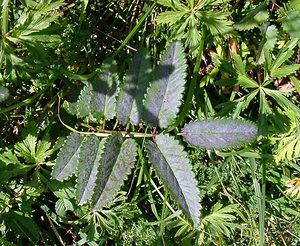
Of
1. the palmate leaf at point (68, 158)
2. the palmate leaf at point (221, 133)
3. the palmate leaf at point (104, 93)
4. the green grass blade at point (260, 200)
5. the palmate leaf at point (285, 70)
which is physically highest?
the palmate leaf at point (285, 70)

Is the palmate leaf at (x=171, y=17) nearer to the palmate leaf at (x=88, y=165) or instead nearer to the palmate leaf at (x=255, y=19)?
the palmate leaf at (x=255, y=19)

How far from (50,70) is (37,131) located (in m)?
0.33

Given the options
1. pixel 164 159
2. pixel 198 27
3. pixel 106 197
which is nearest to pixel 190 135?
pixel 164 159

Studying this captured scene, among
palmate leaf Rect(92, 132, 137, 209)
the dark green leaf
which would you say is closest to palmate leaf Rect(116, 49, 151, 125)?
palmate leaf Rect(92, 132, 137, 209)

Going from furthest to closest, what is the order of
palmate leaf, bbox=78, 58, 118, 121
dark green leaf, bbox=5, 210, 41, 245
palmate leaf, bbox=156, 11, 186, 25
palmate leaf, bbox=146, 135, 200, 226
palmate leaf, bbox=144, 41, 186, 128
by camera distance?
dark green leaf, bbox=5, 210, 41, 245, palmate leaf, bbox=156, 11, 186, 25, palmate leaf, bbox=78, 58, 118, 121, palmate leaf, bbox=144, 41, 186, 128, palmate leaf, bbox=146, 135, 200, 226

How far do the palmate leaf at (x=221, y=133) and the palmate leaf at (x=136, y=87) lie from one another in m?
0.24

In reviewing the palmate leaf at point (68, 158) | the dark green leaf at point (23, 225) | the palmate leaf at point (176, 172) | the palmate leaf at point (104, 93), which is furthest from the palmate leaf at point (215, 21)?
the dark green leaf at point (23, 225)

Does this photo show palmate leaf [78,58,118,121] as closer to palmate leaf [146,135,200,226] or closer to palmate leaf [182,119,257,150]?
palmate leaf [146,135,200,226]

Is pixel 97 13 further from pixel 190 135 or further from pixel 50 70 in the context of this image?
pixel 190 135

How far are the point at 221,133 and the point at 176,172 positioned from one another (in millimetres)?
250

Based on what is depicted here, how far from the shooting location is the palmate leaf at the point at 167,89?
75.6 inches

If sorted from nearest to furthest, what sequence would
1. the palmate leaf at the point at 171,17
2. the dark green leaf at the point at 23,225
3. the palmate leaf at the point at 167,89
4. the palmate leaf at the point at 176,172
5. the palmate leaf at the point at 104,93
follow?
the palmate leaf at the point at 176,172 → the palmate leaf at the point at 167,89 → the palmate leaf at the point at 104,93 → the palmate leaf at the point at 171,17 → the dark green leaf at the point at 23,225

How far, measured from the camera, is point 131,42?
2691mm

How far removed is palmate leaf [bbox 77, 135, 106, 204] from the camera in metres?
2.00
